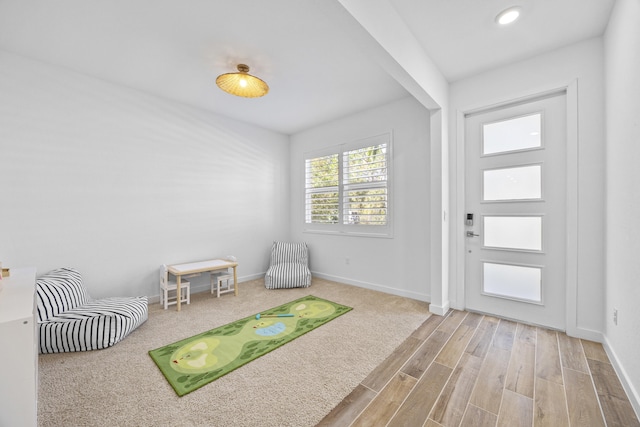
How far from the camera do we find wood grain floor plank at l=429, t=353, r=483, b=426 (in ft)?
4.86

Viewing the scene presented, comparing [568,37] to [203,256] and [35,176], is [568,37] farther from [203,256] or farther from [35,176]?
[35,176]

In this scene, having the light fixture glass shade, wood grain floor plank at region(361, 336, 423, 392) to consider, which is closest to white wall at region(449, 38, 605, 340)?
wood grain floor plank at region(361, 336, 423, 392)

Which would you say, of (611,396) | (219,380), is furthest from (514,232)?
(219,380)

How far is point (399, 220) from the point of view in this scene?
3553 millimetres

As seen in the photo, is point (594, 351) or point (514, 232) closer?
point (594, 351)

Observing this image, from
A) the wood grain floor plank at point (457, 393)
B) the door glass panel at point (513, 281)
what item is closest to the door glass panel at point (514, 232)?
the door glass panel at point (513, 281)

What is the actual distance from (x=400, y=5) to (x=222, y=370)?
3037 millimetres

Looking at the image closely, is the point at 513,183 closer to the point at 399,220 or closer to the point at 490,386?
the point at 399,220

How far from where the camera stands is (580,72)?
2.31m

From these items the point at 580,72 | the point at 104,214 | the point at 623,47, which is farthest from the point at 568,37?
the point at 104,214

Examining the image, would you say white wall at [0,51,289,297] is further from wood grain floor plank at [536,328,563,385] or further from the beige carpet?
wood grain floor plank at [536,328,563,385]

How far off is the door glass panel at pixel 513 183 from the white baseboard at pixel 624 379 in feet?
4.46

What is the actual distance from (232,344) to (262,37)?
2.69 meters

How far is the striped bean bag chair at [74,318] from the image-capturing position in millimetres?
2125
